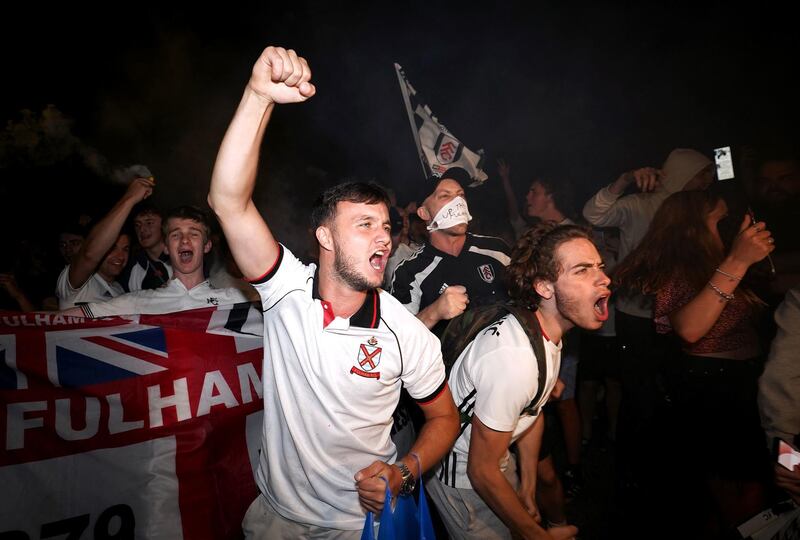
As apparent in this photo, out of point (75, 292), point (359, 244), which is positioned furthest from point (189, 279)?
point (359, 244)

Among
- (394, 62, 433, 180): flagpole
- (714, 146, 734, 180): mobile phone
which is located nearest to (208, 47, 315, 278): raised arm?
(394, 62, 433, 180): flagpole

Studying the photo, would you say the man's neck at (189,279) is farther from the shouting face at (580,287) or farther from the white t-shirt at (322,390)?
the shouting face at (580,287)

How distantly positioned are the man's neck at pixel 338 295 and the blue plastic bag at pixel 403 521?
834 mm

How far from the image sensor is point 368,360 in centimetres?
213

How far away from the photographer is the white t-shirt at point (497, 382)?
2.20 m

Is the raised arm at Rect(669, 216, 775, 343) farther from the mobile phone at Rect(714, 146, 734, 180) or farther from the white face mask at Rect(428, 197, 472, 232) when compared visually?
the white face mask at Rect(428, 197, 472, 232)

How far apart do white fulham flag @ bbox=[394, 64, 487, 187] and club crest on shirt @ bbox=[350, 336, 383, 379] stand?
11.1ft

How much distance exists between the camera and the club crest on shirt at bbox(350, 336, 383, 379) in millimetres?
2105

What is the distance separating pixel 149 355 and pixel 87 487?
734mm

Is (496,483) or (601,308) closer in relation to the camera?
(496,483)

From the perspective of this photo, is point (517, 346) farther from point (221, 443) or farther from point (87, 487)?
point (87, 487)

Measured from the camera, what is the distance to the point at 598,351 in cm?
500

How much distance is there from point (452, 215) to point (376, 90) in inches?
249

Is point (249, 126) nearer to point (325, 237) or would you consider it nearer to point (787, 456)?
point (325, 237)
